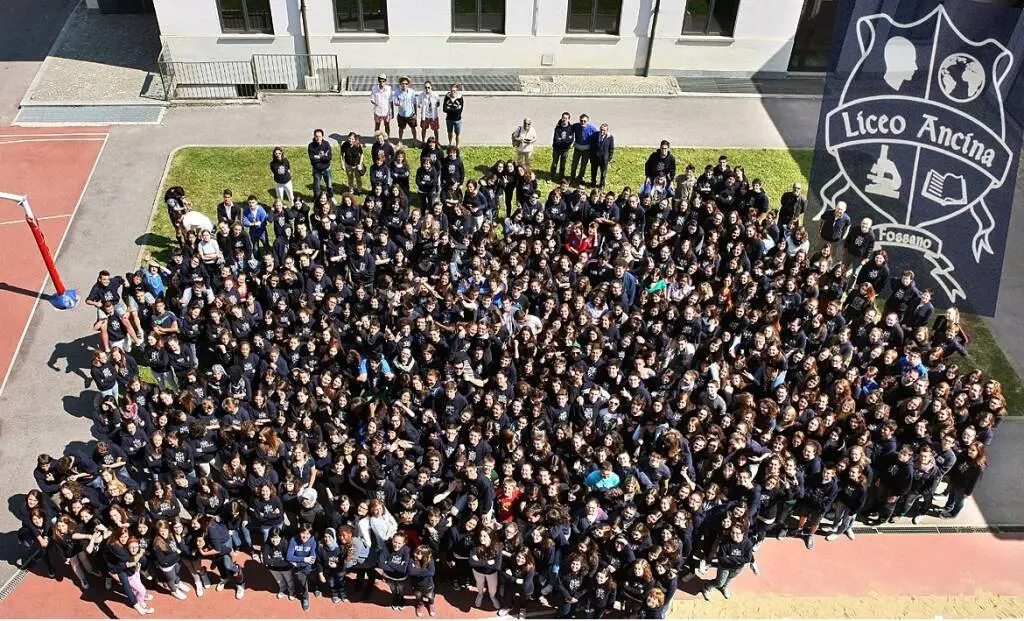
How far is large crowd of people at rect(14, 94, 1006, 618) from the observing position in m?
10.5

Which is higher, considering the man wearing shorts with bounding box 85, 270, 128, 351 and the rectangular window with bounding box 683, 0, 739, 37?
the rectangular window with bounding box 683, 0, 739, 37

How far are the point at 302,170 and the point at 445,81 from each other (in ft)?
17.8

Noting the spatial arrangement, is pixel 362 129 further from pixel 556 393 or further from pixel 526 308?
pixel 556 393

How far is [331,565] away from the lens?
10.5 meters

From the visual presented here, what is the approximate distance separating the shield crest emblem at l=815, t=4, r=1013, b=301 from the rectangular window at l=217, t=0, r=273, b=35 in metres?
14.7

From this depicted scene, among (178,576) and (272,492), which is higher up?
(272,492)

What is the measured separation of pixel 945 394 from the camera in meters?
12.0

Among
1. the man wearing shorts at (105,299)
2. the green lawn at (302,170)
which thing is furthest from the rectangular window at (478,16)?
the man wearing shorts at (105,299)

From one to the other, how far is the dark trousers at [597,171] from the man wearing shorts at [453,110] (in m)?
3.16

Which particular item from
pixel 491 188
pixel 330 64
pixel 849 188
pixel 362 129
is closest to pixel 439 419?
pixel 491 188

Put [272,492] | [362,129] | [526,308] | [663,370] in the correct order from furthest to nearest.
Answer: [362,129], [526,308], [663,370], [272,492]

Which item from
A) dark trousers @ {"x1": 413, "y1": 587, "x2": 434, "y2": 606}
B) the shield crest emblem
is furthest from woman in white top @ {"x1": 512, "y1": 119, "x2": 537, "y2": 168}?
dark trousers @ {"x1": 413, "y1": 587, "x2": 434, "y2": 606}

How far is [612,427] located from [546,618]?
2.64 metres

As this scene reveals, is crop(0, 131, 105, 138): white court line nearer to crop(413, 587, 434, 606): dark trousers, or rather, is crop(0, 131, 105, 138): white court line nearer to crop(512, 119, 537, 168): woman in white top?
crop(512, 119, 537, 168): woman in white top
